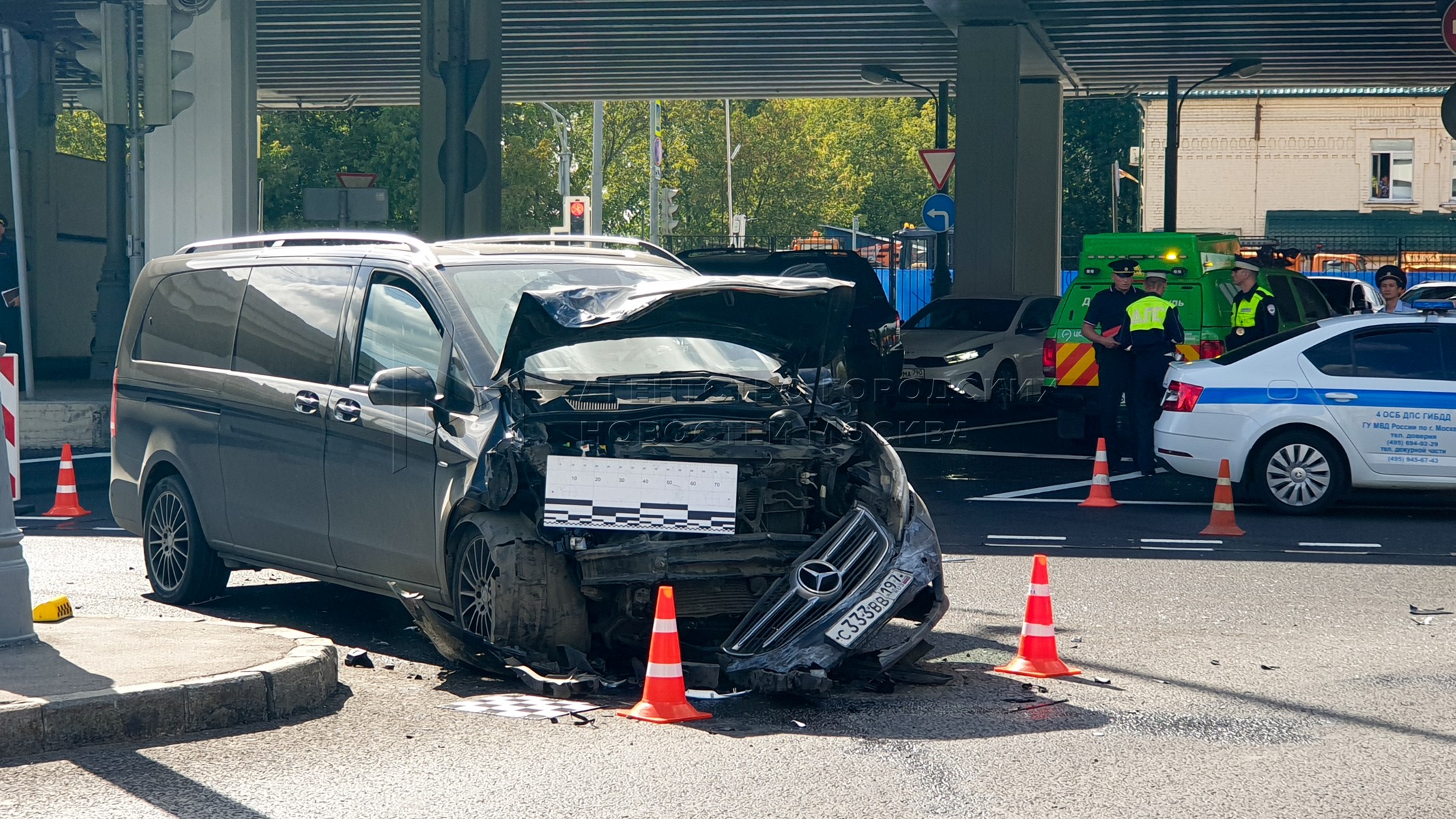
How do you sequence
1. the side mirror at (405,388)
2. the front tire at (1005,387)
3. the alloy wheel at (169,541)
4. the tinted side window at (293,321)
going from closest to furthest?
the side mirror at (405,388), the tinted side window at (293,321), the alloy wheel at (169,541), the front tire at (1005,387)

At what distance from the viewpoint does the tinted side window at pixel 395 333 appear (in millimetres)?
7266

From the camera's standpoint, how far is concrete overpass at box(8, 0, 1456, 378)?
19.2 m

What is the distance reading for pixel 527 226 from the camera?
55469 mm

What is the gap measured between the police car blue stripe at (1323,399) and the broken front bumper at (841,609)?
6.06 meters

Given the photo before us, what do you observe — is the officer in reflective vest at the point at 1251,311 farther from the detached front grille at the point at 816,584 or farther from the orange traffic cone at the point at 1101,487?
the detached front grille at the point at 816,584

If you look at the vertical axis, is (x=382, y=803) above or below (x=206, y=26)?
below

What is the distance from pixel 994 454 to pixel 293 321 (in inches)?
379

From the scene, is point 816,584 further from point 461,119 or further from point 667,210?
point 667,210

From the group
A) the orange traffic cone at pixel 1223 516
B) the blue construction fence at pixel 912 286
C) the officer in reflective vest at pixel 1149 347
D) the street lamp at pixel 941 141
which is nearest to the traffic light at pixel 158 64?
the officer in reflective vest at pixel 1149 347

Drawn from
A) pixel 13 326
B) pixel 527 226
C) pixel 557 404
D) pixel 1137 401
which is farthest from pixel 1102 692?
pixel 527 226

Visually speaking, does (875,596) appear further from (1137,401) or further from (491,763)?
(1137,401)

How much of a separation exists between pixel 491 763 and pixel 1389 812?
2.76m

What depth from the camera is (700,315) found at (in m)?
7.16

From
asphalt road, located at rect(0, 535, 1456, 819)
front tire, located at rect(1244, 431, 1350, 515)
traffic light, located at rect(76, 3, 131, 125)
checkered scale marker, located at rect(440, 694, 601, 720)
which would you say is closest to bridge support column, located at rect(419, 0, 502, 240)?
traffic light, located at rect(76, 3, 131, 125)
